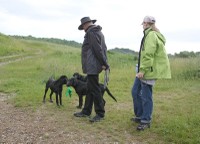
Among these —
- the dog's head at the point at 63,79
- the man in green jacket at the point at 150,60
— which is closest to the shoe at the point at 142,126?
the man in green jacket at the point at 150,60

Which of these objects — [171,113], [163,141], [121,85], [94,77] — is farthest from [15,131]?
[121,85]

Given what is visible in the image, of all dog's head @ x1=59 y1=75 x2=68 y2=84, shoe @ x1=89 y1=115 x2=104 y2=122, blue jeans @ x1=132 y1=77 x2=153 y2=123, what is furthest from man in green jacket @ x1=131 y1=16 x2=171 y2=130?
dog's head @ x1=59 y1=75 x2=68 y2=84

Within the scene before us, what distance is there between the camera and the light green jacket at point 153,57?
570 centimetres

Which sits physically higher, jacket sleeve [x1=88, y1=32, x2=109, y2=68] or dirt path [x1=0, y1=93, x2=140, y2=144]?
jacket sleeve [x1=88, y1=32, x2=109, y2=68]

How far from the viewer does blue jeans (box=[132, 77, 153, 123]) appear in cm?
604

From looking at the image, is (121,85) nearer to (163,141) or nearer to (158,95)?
(158,95)

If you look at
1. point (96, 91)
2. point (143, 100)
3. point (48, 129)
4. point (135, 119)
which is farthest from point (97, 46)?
point (48, 129)

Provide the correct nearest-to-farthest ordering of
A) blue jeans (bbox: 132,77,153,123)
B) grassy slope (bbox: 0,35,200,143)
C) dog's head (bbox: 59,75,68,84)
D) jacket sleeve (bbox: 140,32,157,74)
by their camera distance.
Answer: jacket sleeve (bbox: 140,32,157,74)
grassy slope (bbox: 0,35,200,143)
blue jeans (bbox: 132,77,153,123)
dog's head (bbox: 59,75,68,84)

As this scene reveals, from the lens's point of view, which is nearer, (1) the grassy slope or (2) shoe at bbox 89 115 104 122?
(1) the grassy slope

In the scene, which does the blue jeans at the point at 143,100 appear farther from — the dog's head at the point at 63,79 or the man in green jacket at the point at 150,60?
the dog's head at the point at 63,79

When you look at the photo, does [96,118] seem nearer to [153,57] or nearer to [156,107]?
[153,57]

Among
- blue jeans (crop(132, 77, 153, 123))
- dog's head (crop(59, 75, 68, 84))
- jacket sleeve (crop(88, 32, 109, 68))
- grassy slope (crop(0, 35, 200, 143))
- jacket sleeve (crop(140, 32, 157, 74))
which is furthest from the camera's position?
dog's head (crop(59, 75, 68, 84))

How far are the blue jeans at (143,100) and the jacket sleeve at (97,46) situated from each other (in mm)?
757

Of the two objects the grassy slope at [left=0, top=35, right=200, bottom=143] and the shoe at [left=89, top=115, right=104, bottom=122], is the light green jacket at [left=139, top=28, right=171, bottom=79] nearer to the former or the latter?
the grassy slope at [left=0, top=35, right=200, bottom=143]
